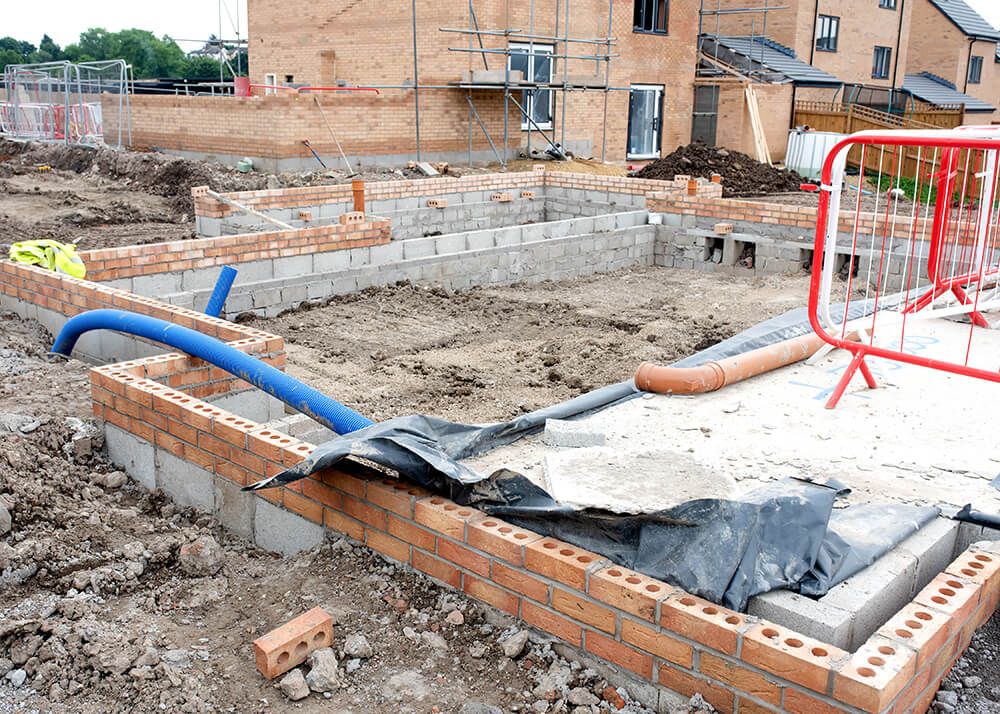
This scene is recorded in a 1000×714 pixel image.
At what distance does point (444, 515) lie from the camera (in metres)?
3.29

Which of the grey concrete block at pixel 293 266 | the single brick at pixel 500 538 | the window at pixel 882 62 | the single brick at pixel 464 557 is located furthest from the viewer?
the window at pixel 882 62

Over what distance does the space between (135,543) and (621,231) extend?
879cm

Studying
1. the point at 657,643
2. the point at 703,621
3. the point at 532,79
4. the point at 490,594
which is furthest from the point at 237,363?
the point at 532,79

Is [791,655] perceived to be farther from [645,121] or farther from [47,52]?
[47,52]

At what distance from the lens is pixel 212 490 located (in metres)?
4.28

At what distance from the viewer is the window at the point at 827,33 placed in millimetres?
29047

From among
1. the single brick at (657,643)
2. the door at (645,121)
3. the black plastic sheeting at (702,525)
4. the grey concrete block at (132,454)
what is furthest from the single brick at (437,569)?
the door at (645,121)

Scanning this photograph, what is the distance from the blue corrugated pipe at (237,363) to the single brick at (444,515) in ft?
2.94

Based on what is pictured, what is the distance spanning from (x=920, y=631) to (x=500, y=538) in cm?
133

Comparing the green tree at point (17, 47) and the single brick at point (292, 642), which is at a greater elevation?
the green tree at point (17, 47)

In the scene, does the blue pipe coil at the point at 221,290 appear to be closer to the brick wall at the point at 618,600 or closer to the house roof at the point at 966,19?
the brick wall at the point at 618,600

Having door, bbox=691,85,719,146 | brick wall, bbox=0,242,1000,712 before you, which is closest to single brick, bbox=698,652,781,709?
brick wall, bbox=0,242,1000,712

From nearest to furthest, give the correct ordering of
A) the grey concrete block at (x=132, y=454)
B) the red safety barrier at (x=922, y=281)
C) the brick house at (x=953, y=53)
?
the grey concrete block at (x=132, y=454) → the red safety barrier at (x=922, y=281) → the brick house at (x=953, y=53)

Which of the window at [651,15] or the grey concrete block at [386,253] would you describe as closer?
the grey concrete block at [386,253]
